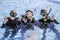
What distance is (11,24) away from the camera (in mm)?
5789

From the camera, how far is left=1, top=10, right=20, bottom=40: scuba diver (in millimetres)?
5650

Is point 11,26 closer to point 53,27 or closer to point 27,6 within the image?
point 53,27

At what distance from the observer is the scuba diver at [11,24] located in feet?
18.5

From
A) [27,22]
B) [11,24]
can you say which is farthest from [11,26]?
[27,22]

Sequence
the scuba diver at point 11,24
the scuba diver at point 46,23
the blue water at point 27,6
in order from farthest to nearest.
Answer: the blue water at point 27,6
the scuba diver at point 46,23
the scuba diver at point 11,24

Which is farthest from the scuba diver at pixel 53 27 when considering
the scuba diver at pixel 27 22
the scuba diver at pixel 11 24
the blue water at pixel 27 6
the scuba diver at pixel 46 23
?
the scuba diver at pixel 11 24

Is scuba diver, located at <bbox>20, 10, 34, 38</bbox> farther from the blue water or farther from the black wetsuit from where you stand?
the blue water

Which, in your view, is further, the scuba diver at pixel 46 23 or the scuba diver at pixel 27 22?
the scuba diver at pixel 46 23

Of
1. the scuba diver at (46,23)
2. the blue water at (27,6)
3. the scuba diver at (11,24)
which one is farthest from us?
the blue water at (27,6)

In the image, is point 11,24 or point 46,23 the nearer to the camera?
point 11,24

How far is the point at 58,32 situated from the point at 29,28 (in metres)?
0.85

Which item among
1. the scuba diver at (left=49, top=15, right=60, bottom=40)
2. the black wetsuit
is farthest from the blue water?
the black wetsuit

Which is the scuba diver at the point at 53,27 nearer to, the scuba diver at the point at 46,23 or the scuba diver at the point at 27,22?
the scuba diver at the point at 46,23

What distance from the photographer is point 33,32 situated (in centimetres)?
580
